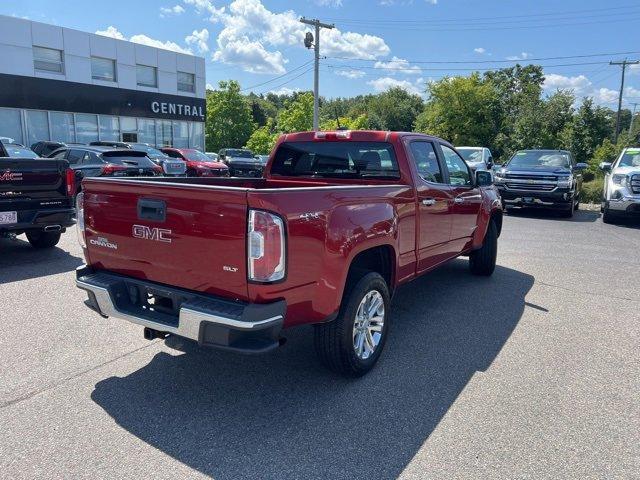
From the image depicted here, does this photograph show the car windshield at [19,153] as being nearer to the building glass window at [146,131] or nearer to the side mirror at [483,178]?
the side mirror at [483,178]

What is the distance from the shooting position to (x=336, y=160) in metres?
4.96

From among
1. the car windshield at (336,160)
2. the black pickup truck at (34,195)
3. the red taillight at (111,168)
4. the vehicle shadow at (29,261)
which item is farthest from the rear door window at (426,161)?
the red taillight at (111,168)

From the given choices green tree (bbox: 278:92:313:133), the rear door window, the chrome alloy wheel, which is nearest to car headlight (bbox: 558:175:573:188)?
the rear door window

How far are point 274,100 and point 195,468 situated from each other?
477 ft

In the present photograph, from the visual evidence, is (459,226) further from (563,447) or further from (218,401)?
(218,401)

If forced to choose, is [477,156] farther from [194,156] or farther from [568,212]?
[194,156]

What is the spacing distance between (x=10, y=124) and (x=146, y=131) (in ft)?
25.6

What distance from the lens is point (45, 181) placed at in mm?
7082

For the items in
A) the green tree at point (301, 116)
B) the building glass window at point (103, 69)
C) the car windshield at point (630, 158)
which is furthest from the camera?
the green tree at point (301, 116)

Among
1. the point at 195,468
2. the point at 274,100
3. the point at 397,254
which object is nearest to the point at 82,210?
the point at 195,468

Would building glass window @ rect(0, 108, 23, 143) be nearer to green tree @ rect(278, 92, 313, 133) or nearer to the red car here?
the red car

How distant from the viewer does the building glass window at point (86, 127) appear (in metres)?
27.2

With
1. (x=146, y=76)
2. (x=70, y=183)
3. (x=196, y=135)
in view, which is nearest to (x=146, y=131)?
(x=146, y=76)

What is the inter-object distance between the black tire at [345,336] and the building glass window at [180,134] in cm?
3138
